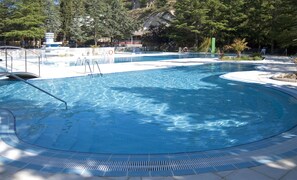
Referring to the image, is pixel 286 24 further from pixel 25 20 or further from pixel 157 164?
pixel 25 20

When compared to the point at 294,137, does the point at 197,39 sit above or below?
above

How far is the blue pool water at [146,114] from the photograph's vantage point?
228 inches

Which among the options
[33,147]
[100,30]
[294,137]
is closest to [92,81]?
[33,147]

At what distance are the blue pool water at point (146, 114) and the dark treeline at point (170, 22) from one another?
18.6 meters

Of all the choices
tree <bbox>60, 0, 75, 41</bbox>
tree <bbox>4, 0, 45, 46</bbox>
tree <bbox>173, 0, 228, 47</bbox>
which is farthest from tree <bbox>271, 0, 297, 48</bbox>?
tree <bbox>60, 0, 75, 41</bbox>

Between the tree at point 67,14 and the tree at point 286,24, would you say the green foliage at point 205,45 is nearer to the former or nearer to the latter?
the tree at point 286,24

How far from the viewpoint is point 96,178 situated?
358 centimetres

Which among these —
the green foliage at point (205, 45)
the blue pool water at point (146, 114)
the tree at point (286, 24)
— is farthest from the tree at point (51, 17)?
the blue pool water at point (146, 114)

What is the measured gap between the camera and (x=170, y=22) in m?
36.3

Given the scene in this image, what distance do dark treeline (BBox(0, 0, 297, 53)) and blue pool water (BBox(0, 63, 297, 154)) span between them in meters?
18.6

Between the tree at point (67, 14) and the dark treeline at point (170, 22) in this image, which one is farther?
the tree at point (67, 14)

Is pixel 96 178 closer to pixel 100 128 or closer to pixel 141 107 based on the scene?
pixel 100 128

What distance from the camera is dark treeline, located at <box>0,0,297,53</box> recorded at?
30.6m

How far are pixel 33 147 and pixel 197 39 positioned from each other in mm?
32165
